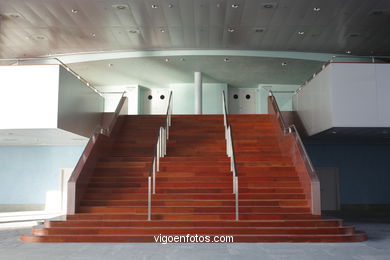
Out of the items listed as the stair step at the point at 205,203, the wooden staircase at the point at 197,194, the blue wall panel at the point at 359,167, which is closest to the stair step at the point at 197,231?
the wooden staircase at the point at 197,194

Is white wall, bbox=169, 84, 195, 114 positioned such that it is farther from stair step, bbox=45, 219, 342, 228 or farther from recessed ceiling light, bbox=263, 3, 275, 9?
stair step, bbox=45, 219, 342, 228

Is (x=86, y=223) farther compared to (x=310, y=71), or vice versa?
(x=310, y=71)

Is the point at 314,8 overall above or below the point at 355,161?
above

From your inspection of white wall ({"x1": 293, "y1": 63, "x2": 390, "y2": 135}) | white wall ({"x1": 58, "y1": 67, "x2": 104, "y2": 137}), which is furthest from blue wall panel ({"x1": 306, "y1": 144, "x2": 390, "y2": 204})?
white wall ({"x1": 58, "y1": 67, "x2": 104, "y2": 137})

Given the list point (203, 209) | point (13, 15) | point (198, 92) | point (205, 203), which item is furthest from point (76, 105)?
point (198, 92)

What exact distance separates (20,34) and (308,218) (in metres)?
11.2

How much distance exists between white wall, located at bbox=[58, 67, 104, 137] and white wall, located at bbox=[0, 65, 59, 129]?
25cm

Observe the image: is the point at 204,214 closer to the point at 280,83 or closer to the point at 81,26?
the point at 81,26

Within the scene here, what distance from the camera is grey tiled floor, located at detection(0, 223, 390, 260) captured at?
280 inches

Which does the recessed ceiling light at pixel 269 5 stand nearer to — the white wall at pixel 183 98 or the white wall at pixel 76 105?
the white wall at pixel 76 105

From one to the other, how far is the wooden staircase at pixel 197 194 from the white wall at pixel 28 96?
78.9 inches

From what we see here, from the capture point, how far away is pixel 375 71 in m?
12.1

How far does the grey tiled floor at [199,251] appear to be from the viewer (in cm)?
711

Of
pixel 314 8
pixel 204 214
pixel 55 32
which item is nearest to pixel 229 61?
pixel 314 8
